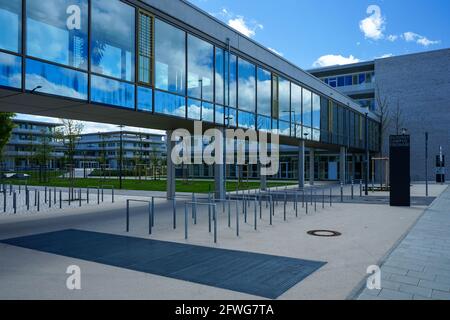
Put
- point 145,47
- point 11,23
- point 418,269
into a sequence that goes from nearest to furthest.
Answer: point 418,269
point 11,23
point 145,47

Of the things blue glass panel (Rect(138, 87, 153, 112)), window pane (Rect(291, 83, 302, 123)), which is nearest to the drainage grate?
blue glass panel (Rect(138, 87, 153, 112))

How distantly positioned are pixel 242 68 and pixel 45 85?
11.2 meters

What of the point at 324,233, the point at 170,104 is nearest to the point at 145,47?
the point at 170,104

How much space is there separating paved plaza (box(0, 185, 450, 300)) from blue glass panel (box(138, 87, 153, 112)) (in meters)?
3.85

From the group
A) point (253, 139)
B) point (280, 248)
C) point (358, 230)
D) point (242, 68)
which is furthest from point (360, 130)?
point (280, 248)

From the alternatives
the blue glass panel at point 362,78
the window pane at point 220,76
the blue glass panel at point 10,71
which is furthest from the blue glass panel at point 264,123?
the blue glass panel at point 362,78

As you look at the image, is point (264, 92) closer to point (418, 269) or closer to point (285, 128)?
point (285, 128)

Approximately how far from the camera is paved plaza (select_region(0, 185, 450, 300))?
5.14 m

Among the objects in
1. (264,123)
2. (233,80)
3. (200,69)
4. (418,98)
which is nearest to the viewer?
(200,69)

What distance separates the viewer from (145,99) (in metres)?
13.0

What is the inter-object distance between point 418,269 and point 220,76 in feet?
42.8

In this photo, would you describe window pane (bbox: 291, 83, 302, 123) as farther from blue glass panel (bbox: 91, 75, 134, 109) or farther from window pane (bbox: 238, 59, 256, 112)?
blue glass panel (bbox: 91, 75, 134, 109)

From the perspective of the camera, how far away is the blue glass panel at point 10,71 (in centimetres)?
897

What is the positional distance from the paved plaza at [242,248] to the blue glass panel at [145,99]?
385 centimetres
